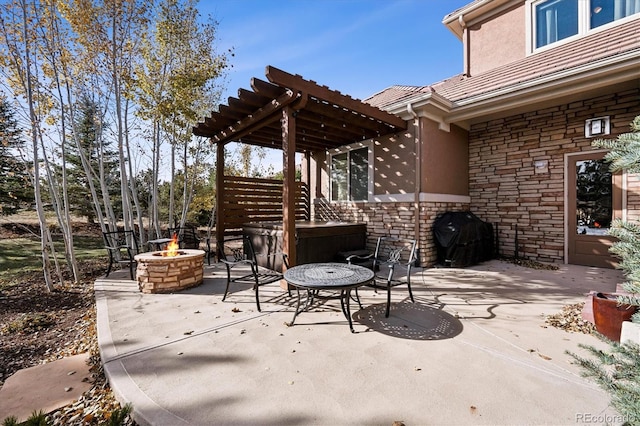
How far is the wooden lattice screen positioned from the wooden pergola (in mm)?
201

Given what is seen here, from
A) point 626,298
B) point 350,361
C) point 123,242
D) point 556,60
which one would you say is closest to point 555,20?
point 556,60

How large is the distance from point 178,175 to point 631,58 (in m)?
9.88

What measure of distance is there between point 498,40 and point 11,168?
10.8m

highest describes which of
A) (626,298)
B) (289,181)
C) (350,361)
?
(289,181)

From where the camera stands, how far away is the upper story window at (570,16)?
5.35 meters

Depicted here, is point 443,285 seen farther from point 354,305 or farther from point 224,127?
point 224,127

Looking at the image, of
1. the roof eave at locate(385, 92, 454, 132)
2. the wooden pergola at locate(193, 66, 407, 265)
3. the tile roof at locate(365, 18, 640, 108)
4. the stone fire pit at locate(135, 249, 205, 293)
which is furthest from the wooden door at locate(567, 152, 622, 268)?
the stone fire pit at locate(135, 249, 205, 293)

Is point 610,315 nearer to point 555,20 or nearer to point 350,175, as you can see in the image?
point 350,175

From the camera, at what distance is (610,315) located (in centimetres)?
257

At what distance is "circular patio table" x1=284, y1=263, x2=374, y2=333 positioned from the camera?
2.75 m

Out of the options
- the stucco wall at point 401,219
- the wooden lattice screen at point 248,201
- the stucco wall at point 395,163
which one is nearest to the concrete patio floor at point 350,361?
the stucco wall at point 401,219

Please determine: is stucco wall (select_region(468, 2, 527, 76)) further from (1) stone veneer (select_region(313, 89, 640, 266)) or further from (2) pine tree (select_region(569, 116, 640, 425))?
(2) pine tree (select_region(569, 116, 640, 425))

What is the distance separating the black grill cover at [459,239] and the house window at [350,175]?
187 centimetres

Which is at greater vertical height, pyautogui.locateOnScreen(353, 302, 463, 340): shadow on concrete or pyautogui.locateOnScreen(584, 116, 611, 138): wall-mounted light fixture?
pyautogui.locateOnScreen(584, 116, 611, 138): wall-mounted light fixture
